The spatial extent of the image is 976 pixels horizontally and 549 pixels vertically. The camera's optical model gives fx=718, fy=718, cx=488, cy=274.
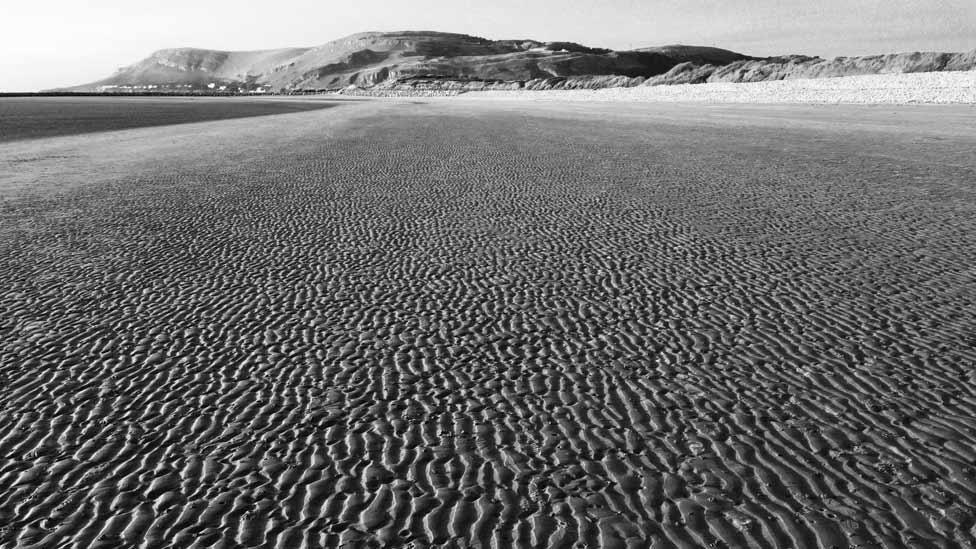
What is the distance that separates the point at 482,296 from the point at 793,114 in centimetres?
3322

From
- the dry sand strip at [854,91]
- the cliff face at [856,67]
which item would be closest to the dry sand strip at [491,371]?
the dry sand strip at [854,91]

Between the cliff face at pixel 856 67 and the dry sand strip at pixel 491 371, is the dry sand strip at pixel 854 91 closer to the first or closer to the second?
the cliff face at pixel 856 67

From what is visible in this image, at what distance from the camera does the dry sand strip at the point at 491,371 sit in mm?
3734

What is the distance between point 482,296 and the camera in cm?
733

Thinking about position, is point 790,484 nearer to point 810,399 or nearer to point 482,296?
point 810,399

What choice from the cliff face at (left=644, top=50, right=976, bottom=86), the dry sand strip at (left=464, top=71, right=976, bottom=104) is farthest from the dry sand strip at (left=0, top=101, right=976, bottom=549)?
the cliff face at (left=644, top=50, right=976, bottom=86)

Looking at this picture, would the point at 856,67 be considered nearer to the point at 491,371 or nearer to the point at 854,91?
the point at 854,91

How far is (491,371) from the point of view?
18.1 ft

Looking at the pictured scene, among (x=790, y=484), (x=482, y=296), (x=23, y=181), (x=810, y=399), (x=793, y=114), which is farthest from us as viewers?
(x=793, y=114)

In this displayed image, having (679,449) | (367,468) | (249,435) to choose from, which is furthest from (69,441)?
(679,449)

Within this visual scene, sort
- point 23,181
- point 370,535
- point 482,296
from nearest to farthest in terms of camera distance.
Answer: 1. point 370,535
2. point 482,296
3. point 23,181

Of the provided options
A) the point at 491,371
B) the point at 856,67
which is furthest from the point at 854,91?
the point at 491,371

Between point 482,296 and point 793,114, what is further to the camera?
point 793,114

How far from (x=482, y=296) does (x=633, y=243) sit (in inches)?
113
